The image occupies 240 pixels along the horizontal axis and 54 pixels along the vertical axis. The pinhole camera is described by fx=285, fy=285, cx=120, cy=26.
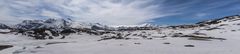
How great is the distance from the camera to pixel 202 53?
2828 cm

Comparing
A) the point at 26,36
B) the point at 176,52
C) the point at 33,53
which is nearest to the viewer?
the point at 33,53

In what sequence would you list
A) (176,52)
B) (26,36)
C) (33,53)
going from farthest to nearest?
(26,36) < (176,52) < (33,53)

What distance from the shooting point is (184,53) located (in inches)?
1116

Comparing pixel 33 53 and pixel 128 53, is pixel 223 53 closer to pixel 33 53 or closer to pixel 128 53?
pixel 128 53

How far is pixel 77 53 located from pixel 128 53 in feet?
17.0

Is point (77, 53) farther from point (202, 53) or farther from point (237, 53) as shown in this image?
point (237, 53)

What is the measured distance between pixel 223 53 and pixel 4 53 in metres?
21.9

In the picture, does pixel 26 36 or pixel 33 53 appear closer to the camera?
pixel 33 53

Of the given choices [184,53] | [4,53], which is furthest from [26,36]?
[184,53]

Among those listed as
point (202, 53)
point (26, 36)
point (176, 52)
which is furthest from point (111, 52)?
point (26, 36)

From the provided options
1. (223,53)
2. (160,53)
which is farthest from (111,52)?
(223,53)

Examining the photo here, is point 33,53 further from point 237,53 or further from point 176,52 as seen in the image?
point 237,53

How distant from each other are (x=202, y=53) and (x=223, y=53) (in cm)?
208

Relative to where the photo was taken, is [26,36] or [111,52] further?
[26,36]
